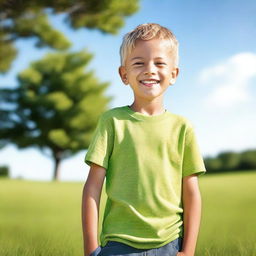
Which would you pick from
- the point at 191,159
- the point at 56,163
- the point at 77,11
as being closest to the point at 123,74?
the point at 191,159

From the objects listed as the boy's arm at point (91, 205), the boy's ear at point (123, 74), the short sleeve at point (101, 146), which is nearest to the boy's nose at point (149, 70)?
the boy's ear at point (123, 74)

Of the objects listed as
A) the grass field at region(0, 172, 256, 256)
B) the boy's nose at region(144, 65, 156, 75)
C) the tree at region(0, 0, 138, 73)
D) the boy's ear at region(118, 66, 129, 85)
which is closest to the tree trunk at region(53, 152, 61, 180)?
the grass field at region(0, 172, 256, 256)

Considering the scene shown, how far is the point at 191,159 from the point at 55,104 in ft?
52.8

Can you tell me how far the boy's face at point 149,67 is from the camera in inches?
68.9

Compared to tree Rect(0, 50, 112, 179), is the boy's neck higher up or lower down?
lower down

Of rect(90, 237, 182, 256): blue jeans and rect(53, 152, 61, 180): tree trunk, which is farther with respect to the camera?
rect(53, 152, 61, 180): tree trunk

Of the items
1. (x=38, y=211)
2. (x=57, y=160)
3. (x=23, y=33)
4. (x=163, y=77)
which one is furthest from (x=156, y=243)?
(x=57, y=160)

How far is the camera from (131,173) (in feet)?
5.56

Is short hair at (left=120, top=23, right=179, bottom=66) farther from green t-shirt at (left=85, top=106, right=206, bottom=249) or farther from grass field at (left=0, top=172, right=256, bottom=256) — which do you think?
grass field at (left=0, top=172, right=256, bottom=256)

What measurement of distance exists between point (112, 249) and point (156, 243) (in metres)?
0.16

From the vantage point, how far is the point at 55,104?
1758 centimetres

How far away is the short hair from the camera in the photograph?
1.76m

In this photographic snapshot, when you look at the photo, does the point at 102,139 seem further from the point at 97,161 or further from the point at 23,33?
the point at 23,33

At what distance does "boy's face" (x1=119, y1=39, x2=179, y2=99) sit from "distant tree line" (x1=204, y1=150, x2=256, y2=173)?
10.8 meters
